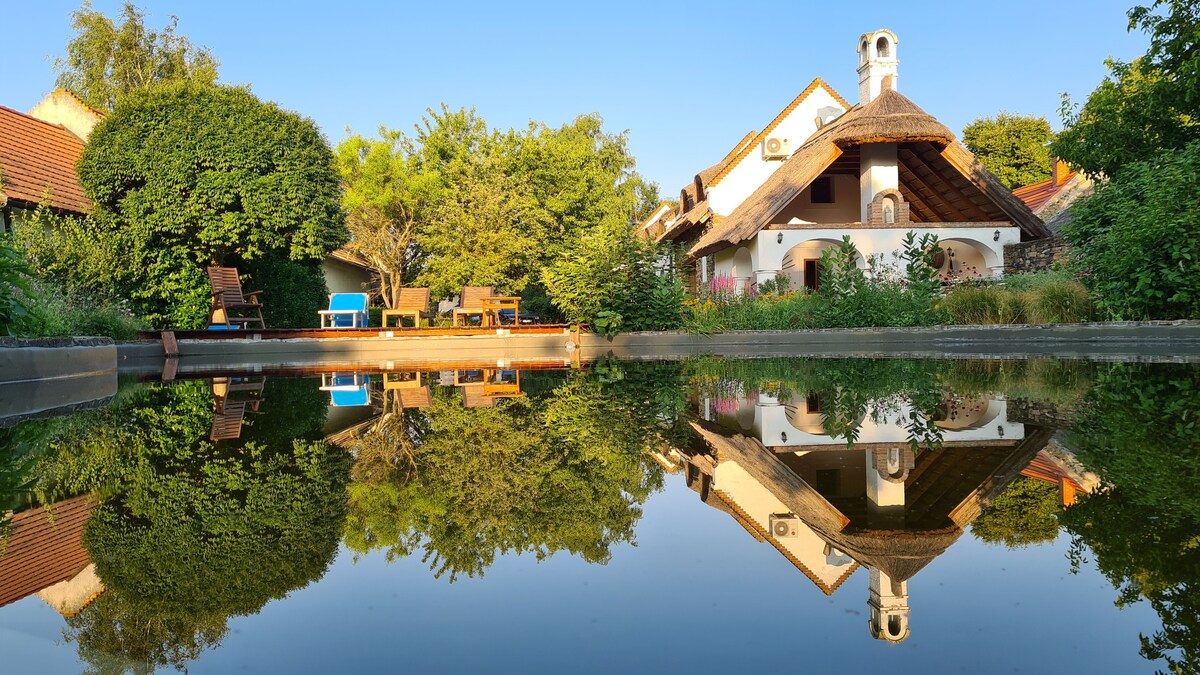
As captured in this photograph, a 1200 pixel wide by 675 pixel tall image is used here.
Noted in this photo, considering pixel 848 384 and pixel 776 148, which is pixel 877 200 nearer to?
pixel 776 148

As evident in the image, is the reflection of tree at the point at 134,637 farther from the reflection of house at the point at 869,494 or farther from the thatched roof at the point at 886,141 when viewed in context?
the thatched roof at the point at 886,141

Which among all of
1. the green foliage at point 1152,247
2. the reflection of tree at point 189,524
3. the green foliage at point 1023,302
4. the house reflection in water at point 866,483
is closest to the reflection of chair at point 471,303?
the green foliage at point 1023,302

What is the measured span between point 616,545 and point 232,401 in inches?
247

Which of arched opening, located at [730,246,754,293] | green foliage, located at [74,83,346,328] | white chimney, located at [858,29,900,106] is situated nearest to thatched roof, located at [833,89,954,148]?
white chimney, located at [858,29,900,106]

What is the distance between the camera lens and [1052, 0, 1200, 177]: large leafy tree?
17750 millimetres

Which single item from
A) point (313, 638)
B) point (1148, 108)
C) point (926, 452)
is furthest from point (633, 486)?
point (1148, 108)

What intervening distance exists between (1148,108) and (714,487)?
19950 mm

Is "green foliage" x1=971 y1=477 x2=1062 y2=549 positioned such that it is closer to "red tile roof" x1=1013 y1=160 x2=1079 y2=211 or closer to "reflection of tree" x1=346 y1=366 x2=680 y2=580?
"reflection of tree" x1=346 y1=366 x2=680 y2=580

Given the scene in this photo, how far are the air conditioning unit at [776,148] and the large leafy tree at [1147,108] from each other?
1160 centimetres

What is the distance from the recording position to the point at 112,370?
33.4ft

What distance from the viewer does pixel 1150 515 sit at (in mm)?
2582

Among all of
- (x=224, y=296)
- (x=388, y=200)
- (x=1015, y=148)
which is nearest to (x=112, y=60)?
(x=388, y=200)

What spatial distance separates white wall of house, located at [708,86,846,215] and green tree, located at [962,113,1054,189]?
62.3 feet

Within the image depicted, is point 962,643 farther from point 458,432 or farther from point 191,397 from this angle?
point 191,397
